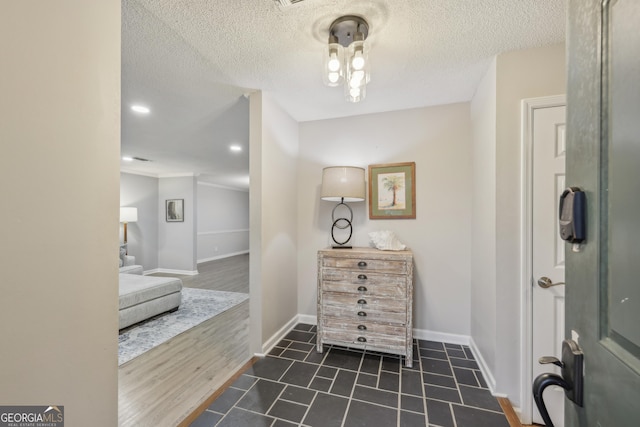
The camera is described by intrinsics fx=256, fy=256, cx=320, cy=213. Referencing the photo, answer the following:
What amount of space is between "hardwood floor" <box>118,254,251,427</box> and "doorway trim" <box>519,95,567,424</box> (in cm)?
213

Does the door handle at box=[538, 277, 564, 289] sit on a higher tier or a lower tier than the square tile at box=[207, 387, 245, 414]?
higher

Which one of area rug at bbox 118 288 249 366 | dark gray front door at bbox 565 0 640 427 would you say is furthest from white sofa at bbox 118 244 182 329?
dark gray front door at bbox 565 0 640 427

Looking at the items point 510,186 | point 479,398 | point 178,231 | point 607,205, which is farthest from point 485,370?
point 178,231

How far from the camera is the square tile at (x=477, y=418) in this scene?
1.57m

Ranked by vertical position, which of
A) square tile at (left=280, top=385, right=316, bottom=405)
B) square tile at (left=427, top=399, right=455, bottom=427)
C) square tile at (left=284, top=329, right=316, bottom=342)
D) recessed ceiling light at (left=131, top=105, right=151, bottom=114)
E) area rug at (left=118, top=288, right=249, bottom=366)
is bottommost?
area rug at (left=118, top=288, right=249, bottom=366)

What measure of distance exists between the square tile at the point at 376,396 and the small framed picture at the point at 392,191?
1.58 meters

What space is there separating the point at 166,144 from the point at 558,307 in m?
4.81

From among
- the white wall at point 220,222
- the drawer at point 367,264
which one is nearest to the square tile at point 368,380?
the drawer at point 367,264

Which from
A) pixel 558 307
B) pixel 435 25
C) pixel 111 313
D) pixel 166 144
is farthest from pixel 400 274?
pixel 166 144

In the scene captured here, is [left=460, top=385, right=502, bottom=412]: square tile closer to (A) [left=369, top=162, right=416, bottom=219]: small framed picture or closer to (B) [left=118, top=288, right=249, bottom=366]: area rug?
(A) [left=369, top=162, right=416, bottom=219]: small framed picture

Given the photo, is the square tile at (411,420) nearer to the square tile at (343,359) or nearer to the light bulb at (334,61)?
the square tile at (343,359)

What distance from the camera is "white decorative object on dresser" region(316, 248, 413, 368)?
2.19 m

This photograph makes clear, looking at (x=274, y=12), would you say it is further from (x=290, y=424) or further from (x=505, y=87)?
(x=290, y=424)

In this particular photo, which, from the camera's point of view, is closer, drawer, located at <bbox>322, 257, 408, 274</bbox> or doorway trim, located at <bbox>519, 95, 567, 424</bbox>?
doorway trim, located at <bbox>519, 95, 567, 424</bbox>
